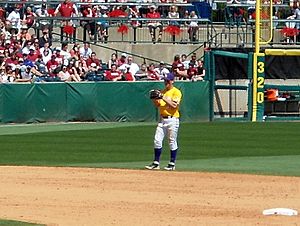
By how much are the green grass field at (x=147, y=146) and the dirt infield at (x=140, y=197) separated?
Answer: 1.55 metres

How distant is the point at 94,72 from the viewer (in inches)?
1332

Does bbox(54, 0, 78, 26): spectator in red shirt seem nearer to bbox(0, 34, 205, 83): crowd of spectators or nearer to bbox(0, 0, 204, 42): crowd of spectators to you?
bbox(0, 0, 204, 42): crowd of spectators

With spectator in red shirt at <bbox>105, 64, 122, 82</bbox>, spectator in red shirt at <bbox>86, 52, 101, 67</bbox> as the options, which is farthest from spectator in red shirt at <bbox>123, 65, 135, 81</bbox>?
spectator in red shirt at <bbox>86, 52, 101, 67</bbox>

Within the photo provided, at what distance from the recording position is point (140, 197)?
14852mm

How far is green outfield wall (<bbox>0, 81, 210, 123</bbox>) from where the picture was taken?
30734 mm

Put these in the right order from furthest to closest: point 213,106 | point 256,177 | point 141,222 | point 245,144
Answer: point 213,106, point 245,144, point 256,177, point 141,222

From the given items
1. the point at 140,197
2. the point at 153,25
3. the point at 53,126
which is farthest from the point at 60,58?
the point at 140,197

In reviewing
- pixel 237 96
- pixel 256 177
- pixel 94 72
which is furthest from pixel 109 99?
pixel 256 177

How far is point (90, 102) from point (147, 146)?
28.0ft

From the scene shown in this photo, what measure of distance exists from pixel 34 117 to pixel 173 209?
18029mm

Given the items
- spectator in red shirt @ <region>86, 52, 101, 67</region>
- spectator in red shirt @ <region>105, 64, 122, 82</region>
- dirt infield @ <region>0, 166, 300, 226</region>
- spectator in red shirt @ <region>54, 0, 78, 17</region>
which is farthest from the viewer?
spectator in red shirt @ <region>54, 0, 78, 17</region>

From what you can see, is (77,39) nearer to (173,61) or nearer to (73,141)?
(173,61)

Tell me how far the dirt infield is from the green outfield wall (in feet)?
38.6

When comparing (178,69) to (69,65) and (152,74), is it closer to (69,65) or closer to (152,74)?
(152,74)
